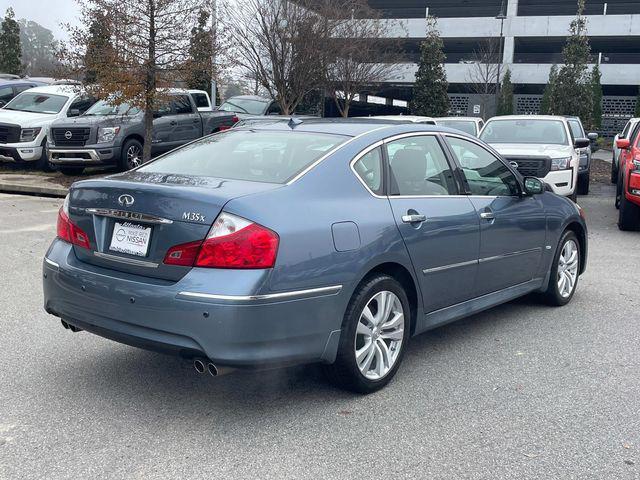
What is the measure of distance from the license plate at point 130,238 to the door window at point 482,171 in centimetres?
248

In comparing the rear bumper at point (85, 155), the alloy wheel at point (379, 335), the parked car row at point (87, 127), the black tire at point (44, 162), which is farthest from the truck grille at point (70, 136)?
the alloy wheel at point (379, 335)

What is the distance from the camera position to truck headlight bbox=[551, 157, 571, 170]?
11984 millimetres

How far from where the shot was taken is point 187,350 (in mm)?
3633

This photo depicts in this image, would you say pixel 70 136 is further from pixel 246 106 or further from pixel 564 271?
pixel 564 271

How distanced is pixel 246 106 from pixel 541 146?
9.48m

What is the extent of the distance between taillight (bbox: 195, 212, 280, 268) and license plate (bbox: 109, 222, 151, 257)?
0.37 m

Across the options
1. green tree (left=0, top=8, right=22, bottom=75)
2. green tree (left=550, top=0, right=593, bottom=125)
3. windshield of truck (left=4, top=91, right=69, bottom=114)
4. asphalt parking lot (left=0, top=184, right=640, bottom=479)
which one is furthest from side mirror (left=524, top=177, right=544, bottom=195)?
green tree (left=0, top=8, right=22, bottom=75)

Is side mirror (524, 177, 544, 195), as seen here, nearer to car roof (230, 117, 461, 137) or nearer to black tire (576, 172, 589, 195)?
car roof (230, 117, 461, 137)

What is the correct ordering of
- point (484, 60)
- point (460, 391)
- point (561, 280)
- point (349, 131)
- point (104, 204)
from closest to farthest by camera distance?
point (104, 204), point (460, 391), point (349, 131), point (561, 280), point (484, 60)

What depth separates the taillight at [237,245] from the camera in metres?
3.61

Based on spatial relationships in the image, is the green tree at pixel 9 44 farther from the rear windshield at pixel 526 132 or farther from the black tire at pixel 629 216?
the black tire at pixel 629 216

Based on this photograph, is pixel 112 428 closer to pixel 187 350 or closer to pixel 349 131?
pixel 187 350

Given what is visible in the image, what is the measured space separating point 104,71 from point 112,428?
11.3m

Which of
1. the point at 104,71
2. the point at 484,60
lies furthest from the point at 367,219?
the point at 484,60
